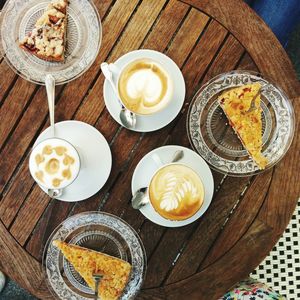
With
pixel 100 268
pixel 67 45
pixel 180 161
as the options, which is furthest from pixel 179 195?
pixel 67 45

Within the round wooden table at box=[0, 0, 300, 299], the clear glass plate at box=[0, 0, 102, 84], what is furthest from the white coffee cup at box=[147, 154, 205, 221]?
the clear glass plate at box=[0, 0, 102, 84]

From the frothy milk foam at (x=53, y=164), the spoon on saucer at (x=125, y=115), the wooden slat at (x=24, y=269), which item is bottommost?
the wooden slat at (x=24, y=269)

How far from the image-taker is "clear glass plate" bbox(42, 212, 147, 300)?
1516 mm

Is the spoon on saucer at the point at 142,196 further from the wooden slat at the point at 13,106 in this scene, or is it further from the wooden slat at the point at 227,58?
the wooden slat at the point at 13,106

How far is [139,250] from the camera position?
153cm

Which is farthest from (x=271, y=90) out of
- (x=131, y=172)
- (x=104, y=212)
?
(x=104, y=212)

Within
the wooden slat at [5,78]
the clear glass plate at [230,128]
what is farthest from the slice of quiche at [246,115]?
the wooden slat at [5,78]

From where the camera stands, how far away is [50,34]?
150 cm

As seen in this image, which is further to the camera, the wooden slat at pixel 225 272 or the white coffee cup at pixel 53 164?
the wooden slat at pixel 225 272

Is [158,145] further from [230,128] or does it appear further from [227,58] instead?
[227,58]

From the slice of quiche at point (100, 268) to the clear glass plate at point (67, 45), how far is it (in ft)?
1.79

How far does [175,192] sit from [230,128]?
0.29 metres

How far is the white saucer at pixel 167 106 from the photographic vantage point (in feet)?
4.91

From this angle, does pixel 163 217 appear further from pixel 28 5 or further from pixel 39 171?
pixel 28 5
